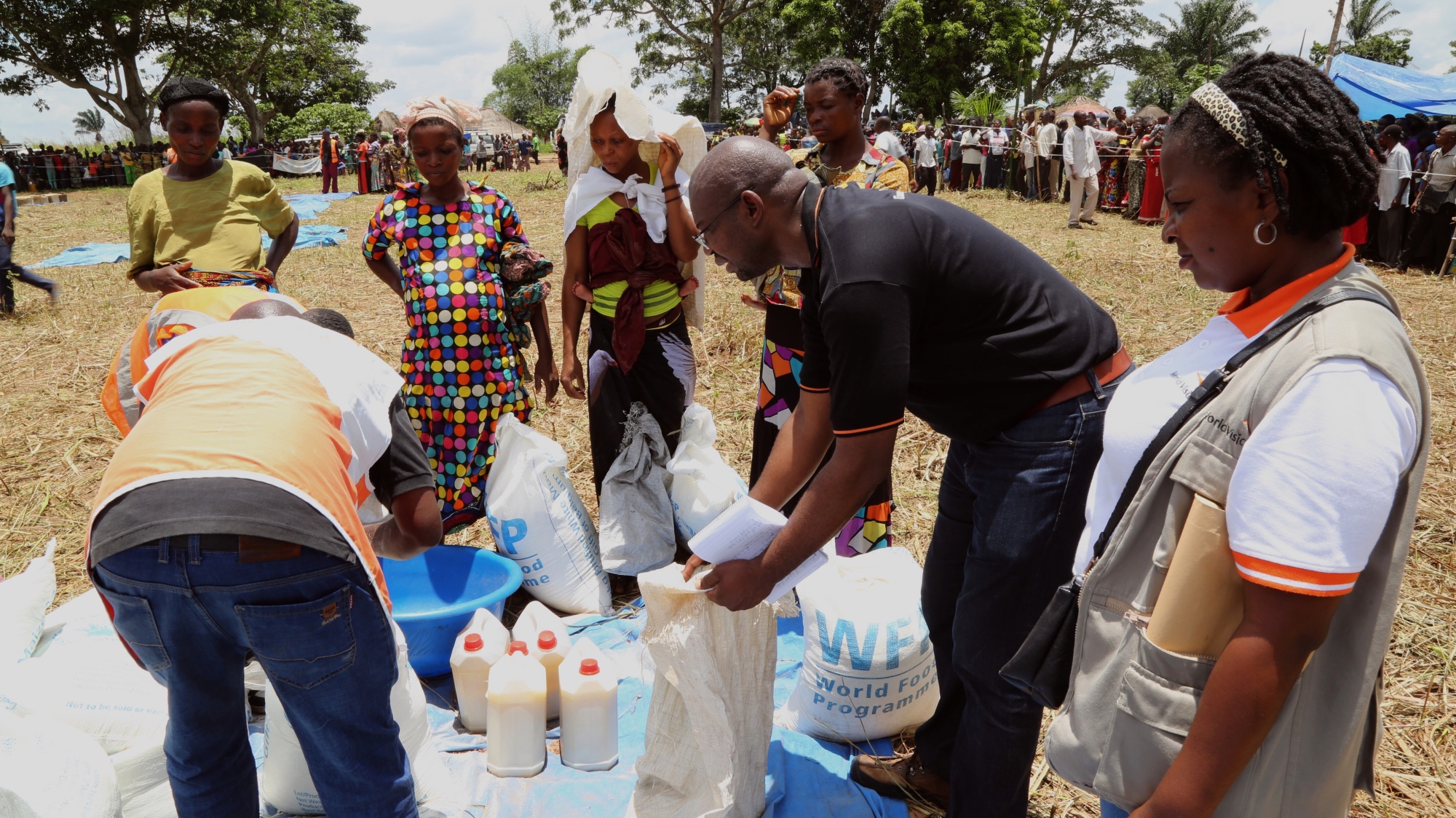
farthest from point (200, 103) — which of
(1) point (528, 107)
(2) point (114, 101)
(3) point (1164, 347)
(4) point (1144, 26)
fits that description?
(1) point (528, 107)

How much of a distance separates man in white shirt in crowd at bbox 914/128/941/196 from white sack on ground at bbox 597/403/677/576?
12700 mm

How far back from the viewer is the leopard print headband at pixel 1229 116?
1.07 metres

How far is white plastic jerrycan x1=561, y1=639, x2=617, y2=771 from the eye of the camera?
7.63 feet

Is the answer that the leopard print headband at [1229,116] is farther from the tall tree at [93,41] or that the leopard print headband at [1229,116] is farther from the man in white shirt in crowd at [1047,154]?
the tall tree at [93,41]

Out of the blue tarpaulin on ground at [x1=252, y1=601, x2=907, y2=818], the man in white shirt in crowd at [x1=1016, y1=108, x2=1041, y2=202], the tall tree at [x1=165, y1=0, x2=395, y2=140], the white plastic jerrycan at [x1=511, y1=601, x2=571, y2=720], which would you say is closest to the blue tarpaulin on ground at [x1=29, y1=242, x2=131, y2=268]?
the white plastic jerrycan at [x1=511, y1=601, x2=571, y2=720]

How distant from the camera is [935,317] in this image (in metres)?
1.66

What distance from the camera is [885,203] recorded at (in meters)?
1.62

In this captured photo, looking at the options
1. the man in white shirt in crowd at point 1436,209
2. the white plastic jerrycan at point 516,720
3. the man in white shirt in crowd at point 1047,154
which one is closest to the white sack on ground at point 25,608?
the white plastic jerrycan at point 516,720

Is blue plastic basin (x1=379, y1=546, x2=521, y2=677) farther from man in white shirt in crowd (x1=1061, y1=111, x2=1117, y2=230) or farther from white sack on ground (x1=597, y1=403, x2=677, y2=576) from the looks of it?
man in white shirt in crowd (x1=1061, y1=111, x2=1117, y2=230)

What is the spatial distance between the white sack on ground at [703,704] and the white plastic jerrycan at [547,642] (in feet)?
1.50

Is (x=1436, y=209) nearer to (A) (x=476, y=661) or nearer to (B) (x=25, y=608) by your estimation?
(A) (x=476, y=661)

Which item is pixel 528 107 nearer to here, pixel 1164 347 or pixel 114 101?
pixel 114 101

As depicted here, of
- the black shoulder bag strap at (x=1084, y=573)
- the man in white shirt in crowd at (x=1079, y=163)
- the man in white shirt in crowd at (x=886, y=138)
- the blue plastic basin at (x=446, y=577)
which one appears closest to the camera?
the black shoulder bag strap at (x=1084, y=573)

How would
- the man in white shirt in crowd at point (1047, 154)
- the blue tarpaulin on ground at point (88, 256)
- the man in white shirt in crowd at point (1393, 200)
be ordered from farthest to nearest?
the man in white shirt in crowd at point (1047, 154), the blue tarpaulin on ground at point (88, 256), the man in white shirt in crowd at point (1393, 200)
